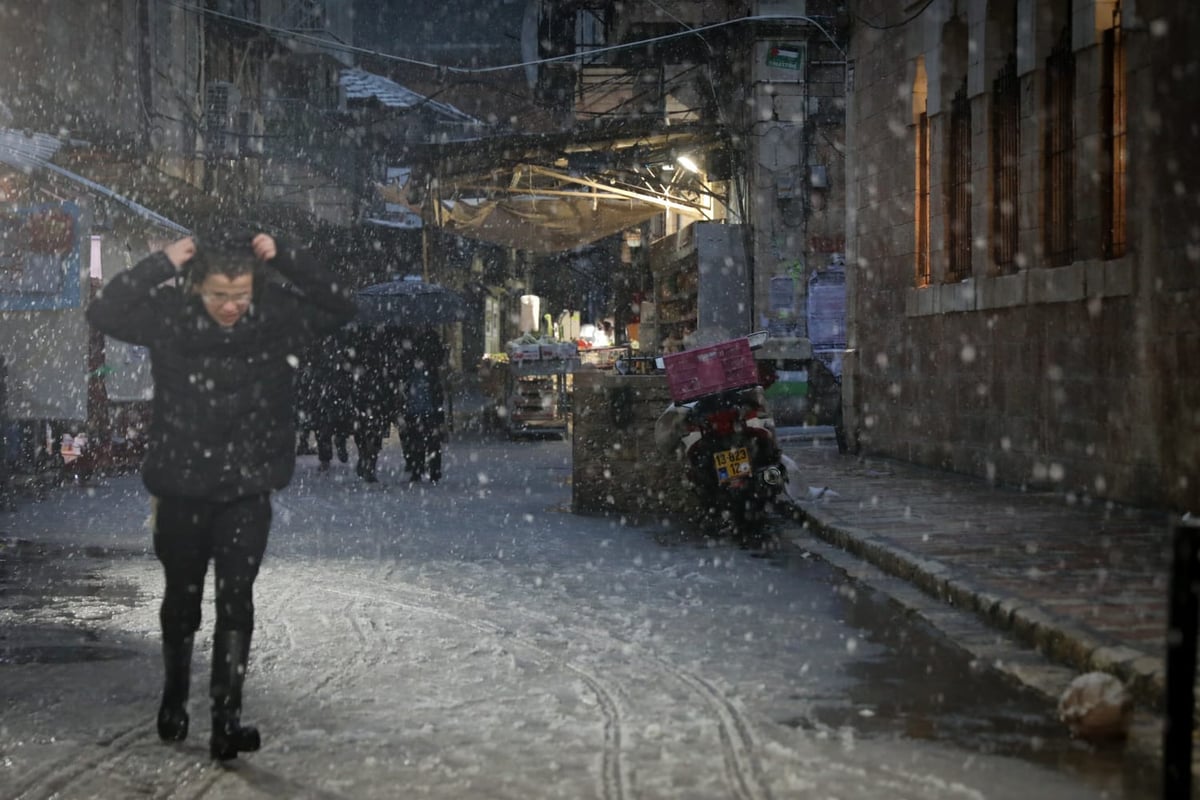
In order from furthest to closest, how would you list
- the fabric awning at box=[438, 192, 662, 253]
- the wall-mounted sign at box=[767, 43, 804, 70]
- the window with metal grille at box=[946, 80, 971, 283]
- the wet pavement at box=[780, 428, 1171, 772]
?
the fabric awning at box=[438, 192, 662, 253] → the wall-mounted sign at box=[767, 43, 804, 70] → the window with metal grille at box=[946, 80, 971, 283] → the wet pavement at box=[780, 428, 1171, 772]

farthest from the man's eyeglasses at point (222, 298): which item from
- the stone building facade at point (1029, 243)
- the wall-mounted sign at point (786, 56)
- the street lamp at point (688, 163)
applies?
the wall-mounted sign at point (786, 56)

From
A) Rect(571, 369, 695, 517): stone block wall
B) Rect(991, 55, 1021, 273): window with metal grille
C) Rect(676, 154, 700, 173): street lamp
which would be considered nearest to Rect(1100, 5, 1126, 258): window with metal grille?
Rect(991, 55, 1021, 273): window with metal grille

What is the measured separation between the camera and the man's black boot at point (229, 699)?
483cm

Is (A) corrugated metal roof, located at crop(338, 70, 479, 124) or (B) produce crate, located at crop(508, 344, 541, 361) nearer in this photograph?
(B) produce crate, located at crop(508, 344, 541, 361)

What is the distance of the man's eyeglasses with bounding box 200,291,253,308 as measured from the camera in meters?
5.11

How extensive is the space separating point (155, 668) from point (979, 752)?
3531mm

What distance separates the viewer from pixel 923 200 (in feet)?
57.2

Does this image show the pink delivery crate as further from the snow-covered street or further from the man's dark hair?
the man's dark hair

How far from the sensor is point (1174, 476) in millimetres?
11445

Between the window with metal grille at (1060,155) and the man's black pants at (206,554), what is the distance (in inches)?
406

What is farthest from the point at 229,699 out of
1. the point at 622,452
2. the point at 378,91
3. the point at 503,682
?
the point at 378,91

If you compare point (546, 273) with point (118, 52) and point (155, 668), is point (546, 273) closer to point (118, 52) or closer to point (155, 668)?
point (118, 52)

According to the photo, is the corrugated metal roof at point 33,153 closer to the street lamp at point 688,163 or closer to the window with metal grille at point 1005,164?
the window with metal grille at point 1005,164

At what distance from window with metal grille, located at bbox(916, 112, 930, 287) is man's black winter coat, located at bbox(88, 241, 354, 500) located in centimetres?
1303
